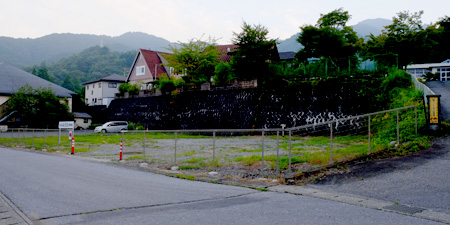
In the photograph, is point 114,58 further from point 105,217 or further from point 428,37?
point 105,217

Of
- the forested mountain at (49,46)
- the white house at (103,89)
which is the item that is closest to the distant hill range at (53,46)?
the forested mountain at (49,46)

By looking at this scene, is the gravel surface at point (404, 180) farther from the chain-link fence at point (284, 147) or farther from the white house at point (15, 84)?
the white house at point (15, 84)

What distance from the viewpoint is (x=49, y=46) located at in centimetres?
16038

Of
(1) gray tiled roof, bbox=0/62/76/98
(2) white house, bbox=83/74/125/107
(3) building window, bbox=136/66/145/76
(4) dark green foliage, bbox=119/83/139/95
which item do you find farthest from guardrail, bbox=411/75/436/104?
(2) white house, bbox=83/74/125/107

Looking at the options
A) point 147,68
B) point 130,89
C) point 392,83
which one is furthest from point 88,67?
point 392,83

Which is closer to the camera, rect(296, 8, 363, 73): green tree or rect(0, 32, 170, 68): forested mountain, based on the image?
rect(296, 8, 363, 73): green tree

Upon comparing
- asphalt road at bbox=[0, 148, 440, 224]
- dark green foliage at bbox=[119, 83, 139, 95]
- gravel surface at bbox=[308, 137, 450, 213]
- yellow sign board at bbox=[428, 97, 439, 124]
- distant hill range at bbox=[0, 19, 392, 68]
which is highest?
distant hill range at bbox=[0, 19, 392, 68]

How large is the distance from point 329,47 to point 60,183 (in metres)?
A: 28.3

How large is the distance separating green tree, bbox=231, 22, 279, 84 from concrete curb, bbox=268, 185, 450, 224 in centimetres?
1971

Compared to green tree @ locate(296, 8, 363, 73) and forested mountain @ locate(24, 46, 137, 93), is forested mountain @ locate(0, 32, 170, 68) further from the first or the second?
green tree @ locate(296, 8, 363, 73)

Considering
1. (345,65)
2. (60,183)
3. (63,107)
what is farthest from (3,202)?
(63,107)

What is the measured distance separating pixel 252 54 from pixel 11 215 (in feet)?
77.7

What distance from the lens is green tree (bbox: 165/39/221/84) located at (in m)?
35.6

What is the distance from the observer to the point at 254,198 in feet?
20.4
